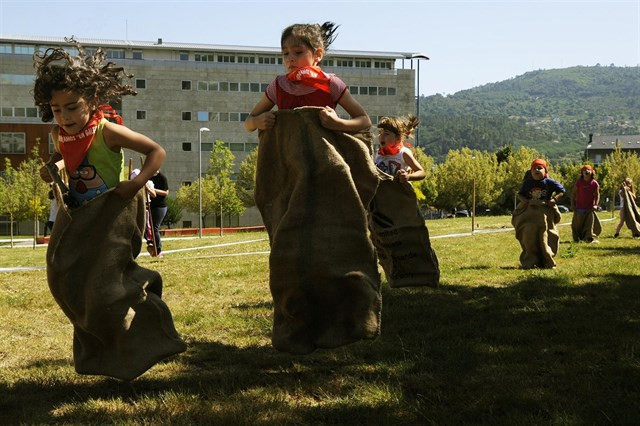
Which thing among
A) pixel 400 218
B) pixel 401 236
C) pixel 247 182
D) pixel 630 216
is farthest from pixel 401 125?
pixel 247 182

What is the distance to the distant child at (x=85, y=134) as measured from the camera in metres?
5.50

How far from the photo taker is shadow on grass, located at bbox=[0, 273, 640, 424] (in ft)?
15.6

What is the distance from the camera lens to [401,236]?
30.7 ft

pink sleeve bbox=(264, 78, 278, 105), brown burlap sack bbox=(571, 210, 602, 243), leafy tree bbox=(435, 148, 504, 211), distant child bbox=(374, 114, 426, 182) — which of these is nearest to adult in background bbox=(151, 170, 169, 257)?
distant child bbox=(374, 114, 426, 182)

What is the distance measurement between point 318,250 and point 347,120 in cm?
97

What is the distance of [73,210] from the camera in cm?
534

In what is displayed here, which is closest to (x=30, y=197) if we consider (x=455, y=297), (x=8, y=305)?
(x=8, y=305)

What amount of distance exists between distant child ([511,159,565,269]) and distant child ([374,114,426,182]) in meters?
3.82

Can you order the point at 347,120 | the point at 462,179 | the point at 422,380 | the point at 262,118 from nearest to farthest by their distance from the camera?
the point at 422,380
the point at 347,120
the point at 262,118
the point at 462,179

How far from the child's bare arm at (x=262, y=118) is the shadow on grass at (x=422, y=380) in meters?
1.87

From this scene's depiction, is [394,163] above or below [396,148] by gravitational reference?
below

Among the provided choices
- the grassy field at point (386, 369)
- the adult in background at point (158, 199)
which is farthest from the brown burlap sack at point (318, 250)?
the adult in background at point (158, 199)

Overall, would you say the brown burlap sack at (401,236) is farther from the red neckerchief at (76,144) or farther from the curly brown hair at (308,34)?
the red neckerchief at (76,144)

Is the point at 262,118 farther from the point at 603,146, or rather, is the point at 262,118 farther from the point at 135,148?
the point at 603,146
